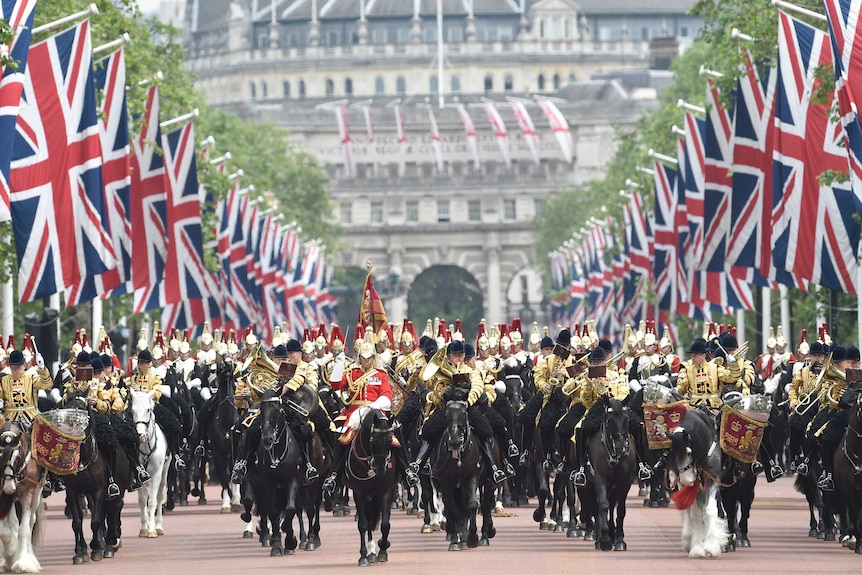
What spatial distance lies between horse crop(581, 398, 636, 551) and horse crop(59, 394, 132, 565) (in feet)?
18.3

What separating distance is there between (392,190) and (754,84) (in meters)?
139

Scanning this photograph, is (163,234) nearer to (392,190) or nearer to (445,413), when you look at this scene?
(445,413)

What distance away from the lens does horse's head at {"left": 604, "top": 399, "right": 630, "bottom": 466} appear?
28.0 m

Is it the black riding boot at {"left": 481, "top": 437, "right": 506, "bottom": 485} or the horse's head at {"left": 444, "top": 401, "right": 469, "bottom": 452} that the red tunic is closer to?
the horse's head at {"left": 444, "top": 401, "right": 469, "bottom": 452}

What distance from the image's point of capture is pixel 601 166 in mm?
188375

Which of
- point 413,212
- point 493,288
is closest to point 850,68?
point 493,288

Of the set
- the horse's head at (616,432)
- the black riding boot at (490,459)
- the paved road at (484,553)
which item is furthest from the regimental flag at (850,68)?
the black riding boot at (490,459)

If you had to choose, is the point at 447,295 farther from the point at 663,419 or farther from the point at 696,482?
the point at 696,482

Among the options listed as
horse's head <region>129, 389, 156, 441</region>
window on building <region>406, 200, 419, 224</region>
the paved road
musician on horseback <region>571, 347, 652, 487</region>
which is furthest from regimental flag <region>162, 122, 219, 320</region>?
window on building <region>406, 200, 419, 224</region>

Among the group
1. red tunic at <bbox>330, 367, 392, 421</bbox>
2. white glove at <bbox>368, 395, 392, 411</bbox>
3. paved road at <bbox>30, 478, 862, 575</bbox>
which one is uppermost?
red tunic at <bbox>330, 367, 392, 421</bbox>

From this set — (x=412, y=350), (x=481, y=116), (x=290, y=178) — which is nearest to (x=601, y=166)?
(x=481, y=116)

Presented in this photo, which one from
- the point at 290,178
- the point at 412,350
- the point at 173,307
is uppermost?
the point at 290,178

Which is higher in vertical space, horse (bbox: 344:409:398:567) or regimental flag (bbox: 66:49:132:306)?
regimental flag (bbox: 66:49:132:306)

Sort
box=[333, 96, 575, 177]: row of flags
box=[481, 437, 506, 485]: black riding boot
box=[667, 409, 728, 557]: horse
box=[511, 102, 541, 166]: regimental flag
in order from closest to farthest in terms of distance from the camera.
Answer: box=[667, 409, 728, 557]: horse, box=[481, 437, 506, 485]: black riding boot, box=[511, 102, 541, 166]: regimental flag, box=[333, 96, 575, 177]: row of flags
